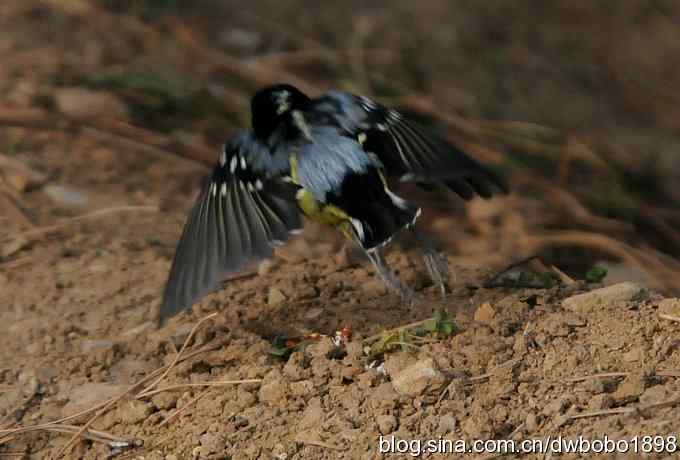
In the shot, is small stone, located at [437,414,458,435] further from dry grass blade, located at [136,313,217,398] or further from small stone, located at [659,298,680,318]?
dry grass blade, located at [136,313,217,398]

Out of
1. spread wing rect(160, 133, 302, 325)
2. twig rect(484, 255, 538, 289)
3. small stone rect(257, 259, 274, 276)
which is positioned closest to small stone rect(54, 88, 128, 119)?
small stone rect(257, 259, 274, 276)

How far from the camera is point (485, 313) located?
316 cm

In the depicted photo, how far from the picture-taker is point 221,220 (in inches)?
133

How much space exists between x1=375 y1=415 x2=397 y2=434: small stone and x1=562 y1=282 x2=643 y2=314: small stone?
70 cm

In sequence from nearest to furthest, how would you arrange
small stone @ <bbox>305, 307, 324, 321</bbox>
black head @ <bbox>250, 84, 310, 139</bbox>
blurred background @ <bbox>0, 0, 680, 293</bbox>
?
1. small stone @ <bbox>305, 307, 324, 321</bbox>
2. black head @ <bbox>250, 84, 310, 139</bbox>
3. blurred background @ <bbox>0, 0, 680, 293</bbox>

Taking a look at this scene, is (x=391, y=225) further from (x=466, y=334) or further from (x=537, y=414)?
(x=537, y=414)

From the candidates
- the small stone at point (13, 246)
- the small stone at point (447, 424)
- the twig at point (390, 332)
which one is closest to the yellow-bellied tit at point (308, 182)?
the twig at point (390, 332)

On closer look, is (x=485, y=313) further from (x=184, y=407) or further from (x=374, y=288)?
(x=184, y=407)

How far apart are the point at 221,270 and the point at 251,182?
359mm

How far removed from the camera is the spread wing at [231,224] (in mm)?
3164

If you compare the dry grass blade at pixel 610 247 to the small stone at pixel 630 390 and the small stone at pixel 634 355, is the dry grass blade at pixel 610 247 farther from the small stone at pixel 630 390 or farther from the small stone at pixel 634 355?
the small stone at pixel 630 390

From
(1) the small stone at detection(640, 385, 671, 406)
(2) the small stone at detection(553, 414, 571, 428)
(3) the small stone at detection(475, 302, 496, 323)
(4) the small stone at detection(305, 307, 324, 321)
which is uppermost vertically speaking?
(3) the small stone at detection(475, 302, 496, 323)

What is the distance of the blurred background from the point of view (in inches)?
184

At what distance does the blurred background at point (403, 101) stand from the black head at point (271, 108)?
0.86 meters
